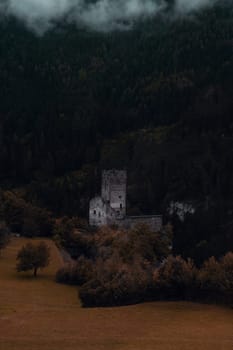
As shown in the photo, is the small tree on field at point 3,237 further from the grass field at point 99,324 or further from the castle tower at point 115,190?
the castle tower at point 115,190

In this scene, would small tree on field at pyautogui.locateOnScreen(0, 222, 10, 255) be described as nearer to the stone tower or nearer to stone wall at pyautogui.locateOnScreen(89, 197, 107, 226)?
the stone tower

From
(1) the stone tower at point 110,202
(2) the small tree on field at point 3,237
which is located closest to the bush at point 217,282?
(2) the small tree on field at point 3,237

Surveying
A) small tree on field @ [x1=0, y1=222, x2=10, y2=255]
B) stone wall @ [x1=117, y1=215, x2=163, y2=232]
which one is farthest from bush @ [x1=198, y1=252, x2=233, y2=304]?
stone wall @ [x1=117, y1=215, x2=163, y2=232]

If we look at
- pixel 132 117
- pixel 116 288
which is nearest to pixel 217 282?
pixel 116 288

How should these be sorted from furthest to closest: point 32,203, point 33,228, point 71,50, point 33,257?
point 71,50 → point 32,203 → point 33,228 → point 33,257

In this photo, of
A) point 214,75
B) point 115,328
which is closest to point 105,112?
point 214,75

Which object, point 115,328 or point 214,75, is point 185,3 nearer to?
point 214,75
